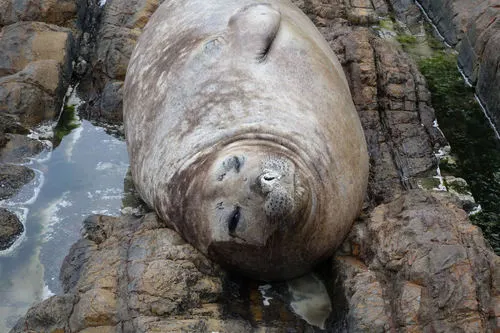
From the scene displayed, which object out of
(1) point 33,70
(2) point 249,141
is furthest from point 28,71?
(2) point 249,141

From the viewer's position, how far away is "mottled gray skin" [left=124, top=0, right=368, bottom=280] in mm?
5219

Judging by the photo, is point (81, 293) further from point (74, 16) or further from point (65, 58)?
point (74, 16)

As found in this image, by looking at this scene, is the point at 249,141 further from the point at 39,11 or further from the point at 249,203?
the point at 39,11

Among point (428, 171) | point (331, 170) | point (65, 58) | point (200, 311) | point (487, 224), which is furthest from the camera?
point (65, 58)

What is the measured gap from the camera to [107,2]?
31.8 feet

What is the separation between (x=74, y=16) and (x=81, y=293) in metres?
5.11

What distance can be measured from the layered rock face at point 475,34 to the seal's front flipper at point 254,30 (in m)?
2.69

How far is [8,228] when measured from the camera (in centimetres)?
667

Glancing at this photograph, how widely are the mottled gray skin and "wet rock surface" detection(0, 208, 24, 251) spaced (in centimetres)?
102

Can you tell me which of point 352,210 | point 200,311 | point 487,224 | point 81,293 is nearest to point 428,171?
point 487,224

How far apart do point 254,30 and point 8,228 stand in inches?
97.5

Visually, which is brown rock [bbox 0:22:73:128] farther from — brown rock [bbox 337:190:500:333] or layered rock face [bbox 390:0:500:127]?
layered rock face [bbox 390:0:500:127]

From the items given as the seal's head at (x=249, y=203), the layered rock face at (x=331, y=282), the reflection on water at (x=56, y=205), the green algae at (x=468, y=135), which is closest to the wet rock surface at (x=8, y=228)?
the reflection on water at (x=56, y=205)

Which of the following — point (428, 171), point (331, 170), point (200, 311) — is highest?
point (331, 170)
